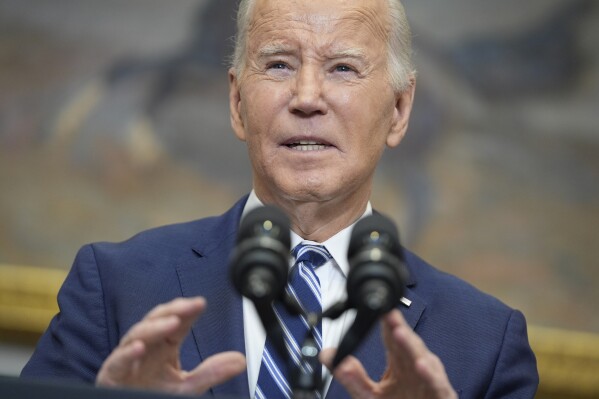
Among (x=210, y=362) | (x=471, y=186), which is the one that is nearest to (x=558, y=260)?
(x=471, y=186)

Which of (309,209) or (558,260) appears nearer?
(309,209)

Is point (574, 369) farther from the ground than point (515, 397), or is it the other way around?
point (515, 397)

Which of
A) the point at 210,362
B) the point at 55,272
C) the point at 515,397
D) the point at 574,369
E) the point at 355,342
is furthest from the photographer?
the point at 55,272

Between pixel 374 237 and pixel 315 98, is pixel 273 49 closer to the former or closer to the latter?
pixel 315 98

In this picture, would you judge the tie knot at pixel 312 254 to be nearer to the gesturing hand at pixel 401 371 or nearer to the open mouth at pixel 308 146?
the open mouth at pixel 308 146

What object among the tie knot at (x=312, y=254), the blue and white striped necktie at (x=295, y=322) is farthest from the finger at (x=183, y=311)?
the tie knot at (x=312, y=254)

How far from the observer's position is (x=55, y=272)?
4855 mm

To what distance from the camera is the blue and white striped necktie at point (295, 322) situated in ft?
8.41

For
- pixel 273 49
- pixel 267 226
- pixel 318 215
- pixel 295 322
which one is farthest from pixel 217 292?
pixel 267 226

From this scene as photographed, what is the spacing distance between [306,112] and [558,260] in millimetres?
2252

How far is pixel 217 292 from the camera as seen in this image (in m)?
2.79

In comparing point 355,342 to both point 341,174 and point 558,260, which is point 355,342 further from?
point 558,260

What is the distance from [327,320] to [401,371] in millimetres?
632

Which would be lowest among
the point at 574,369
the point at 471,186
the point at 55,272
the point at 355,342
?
the point at 574,369
